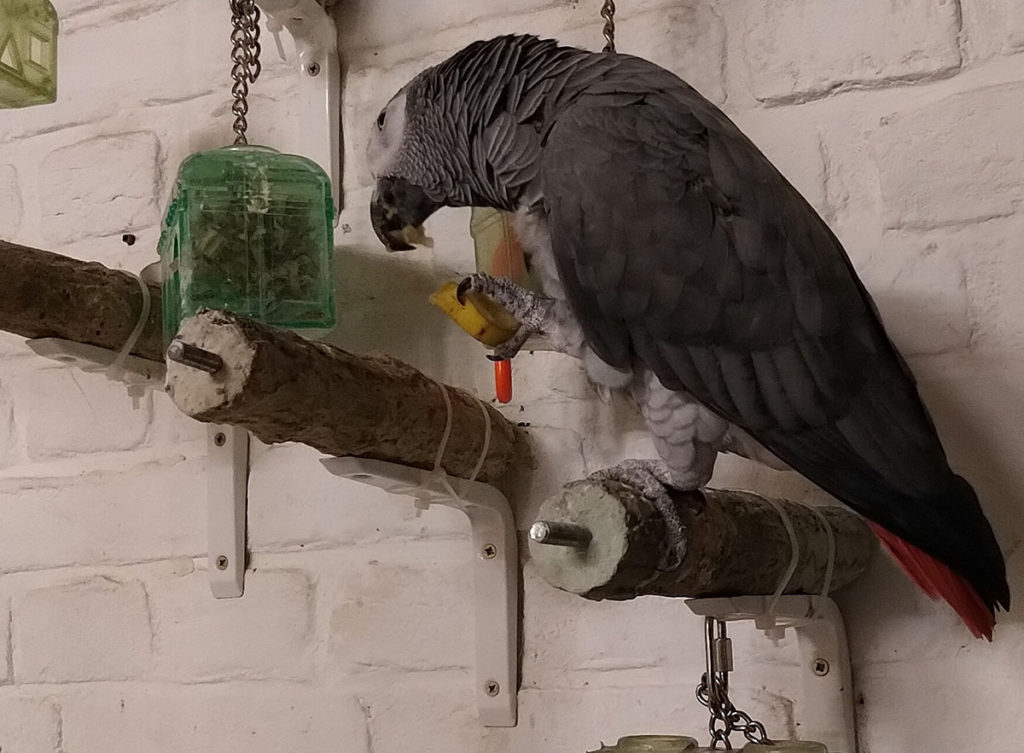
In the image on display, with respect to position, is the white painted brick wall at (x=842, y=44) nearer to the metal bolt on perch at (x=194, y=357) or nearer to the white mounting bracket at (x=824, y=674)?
the white mounting bracket at (x=824, y=674)

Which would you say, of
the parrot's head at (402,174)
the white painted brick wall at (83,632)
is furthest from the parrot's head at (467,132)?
the white painted brick wall at (83,632)

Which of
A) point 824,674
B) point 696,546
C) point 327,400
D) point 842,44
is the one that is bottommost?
point 824,674

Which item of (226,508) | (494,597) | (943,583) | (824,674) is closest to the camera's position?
(943,583)

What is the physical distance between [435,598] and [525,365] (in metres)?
0.24

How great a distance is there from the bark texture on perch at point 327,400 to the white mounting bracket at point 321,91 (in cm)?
31

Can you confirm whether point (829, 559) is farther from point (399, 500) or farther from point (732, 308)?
point (399, 500)

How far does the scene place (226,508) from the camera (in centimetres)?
114

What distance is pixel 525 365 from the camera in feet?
3.53

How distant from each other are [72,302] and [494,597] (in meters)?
0.45

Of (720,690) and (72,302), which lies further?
(72,302)

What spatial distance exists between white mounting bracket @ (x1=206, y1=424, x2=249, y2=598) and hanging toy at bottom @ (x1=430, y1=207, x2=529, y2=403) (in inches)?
11.1

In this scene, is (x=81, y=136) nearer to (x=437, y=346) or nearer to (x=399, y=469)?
(x=437, y=346)

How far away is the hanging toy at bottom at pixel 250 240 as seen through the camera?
96cm

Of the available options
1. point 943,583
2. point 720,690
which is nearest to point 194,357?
point 720,690
